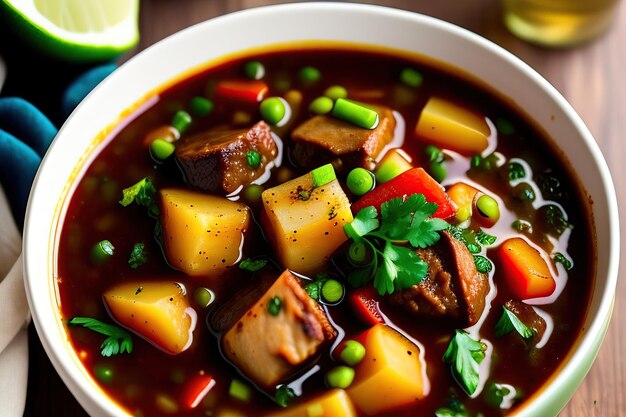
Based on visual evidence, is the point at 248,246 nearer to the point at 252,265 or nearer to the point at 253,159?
the point at 252,265

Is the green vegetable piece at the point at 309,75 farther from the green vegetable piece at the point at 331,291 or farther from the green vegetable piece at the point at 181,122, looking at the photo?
the green vegetable piece at the point at 331,291

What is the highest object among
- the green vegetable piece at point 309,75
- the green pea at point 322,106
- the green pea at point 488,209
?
the green vegetable piece at point 309,75

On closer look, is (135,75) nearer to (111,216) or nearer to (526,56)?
(111,216)

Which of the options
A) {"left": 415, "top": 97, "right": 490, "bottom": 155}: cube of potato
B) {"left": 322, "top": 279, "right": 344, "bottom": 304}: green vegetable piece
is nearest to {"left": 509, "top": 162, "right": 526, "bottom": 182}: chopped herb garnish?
{"left": 415, "top": 97, "right": 490, "bottom": 155}: cube of potato

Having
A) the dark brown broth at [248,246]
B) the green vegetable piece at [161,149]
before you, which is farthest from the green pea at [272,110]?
the green vegetable piece at [161,149]

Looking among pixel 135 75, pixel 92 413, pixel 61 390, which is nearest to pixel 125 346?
pixel 92 413

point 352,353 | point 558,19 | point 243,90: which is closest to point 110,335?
point 352,353
